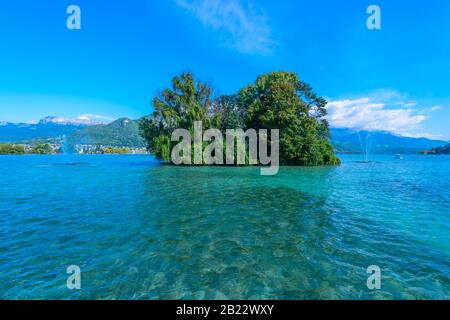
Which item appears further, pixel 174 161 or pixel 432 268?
pixel 174 161

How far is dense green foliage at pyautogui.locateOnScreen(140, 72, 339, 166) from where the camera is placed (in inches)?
1607

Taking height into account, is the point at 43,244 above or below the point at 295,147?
below

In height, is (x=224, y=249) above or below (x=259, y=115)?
below

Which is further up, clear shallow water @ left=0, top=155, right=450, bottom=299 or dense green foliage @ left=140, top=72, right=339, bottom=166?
dense green foliage @ left=140, top=72, right=339, bottom=166

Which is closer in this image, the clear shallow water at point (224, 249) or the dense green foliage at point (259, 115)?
the clear shallow water at point (224, 249)

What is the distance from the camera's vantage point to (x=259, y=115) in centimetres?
4334

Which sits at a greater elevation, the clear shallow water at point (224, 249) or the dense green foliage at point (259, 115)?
the dense green foliage at point (259, 115)

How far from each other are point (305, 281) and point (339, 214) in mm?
6682

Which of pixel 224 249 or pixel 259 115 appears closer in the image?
pixel 224 249

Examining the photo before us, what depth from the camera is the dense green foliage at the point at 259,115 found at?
4081 cm

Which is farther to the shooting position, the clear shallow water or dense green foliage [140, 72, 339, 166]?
dense green foliage [140, 72, 339, 166]
